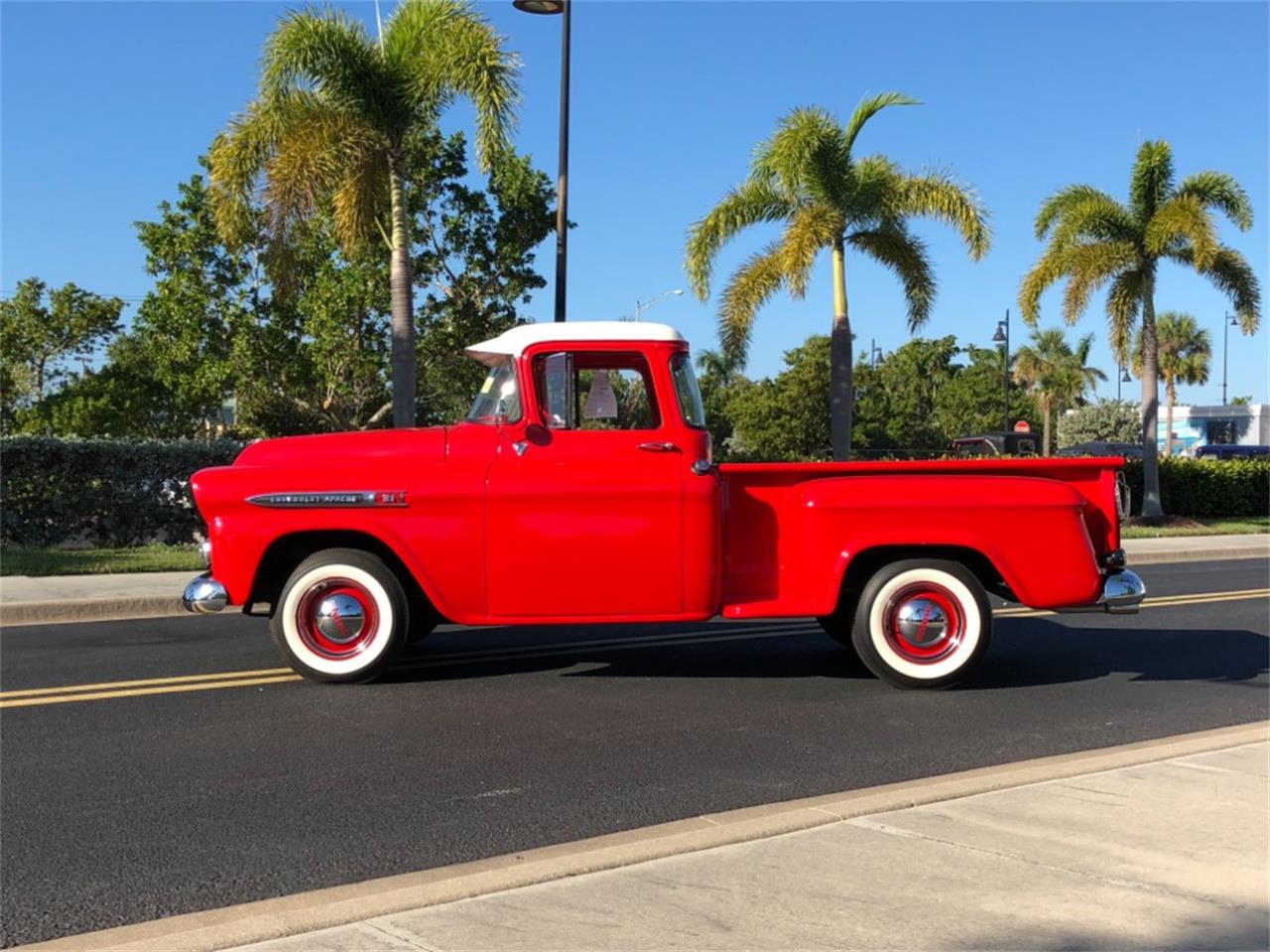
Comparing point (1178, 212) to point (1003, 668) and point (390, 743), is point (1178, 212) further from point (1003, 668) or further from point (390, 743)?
point (390, 743)

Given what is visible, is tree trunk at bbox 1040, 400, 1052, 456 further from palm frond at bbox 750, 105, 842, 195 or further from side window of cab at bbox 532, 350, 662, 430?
side window of cab at bbox 532, 350, 662, 430

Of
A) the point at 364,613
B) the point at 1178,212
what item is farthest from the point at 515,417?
the point at 1178,212

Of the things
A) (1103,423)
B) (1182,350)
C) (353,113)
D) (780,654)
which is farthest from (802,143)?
(1182,350)

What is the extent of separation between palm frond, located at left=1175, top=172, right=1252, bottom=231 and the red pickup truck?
898 inches

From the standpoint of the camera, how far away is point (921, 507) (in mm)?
7656

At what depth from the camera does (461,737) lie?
21.6 ft

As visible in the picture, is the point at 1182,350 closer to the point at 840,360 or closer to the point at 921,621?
the point at 840,360

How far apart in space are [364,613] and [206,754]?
1.69m

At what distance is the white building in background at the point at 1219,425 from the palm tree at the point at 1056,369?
5510 millimetres

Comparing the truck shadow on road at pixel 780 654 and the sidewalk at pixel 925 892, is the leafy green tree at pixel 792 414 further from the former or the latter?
the sidewalk at pixel 925 892

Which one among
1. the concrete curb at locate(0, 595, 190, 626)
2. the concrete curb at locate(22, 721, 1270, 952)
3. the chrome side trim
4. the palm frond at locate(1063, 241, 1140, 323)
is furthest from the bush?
the concrete curb at locate(22, 721, 1270, 952)

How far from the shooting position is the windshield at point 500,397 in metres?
7.66

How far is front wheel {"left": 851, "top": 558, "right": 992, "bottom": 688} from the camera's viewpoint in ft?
25.5

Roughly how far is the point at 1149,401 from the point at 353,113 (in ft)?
65.1
